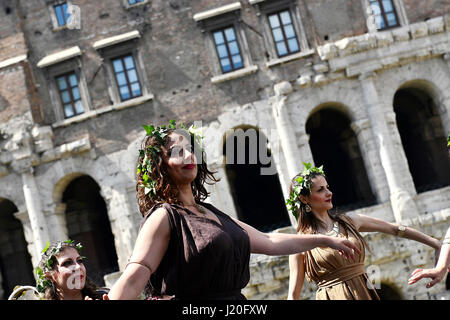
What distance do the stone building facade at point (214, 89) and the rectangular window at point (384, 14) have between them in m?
0.03

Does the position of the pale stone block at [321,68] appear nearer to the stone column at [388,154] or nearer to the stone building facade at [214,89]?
the stone building facade at [214,89]

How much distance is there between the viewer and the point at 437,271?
3840mm

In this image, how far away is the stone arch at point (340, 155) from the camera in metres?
17.5

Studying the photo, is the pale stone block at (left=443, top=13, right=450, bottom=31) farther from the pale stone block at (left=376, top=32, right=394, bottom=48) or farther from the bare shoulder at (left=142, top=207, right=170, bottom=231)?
the bare shoulder at (left=142, top=207, right=170, bottom=231)

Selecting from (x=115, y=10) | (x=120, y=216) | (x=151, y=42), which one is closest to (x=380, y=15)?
(x=151, y=42)

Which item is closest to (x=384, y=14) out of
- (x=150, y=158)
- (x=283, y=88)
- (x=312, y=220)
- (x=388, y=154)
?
(x=283, y=88)

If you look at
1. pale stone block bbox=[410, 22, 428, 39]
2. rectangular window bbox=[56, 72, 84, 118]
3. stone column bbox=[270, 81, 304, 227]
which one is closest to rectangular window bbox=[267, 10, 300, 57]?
stone column bbox=[270, 81, 304, 227]

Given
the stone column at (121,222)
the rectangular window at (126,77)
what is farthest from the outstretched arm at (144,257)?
the rectangular window at (126,77)

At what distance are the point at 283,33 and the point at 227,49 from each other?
5.16ft

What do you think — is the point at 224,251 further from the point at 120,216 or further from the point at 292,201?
the point at 120,216

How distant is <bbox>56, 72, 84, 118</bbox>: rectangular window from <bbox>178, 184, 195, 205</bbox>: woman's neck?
45.8ft

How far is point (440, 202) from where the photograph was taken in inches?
589

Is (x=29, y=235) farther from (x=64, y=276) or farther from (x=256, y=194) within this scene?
(x=64, y=276)

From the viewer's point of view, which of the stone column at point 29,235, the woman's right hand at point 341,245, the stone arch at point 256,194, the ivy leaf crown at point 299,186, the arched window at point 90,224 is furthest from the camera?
the stone arch at point 256,194
